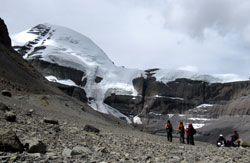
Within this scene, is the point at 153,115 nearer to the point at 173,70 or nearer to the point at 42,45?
the point at 173,70

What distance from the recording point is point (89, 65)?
576ft

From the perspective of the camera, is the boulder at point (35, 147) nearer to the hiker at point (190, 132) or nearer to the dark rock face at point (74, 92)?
the hiker at point (190, 132)

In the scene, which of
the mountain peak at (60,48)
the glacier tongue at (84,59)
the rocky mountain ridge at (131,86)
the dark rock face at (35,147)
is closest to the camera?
the dark rock face at (35,147)

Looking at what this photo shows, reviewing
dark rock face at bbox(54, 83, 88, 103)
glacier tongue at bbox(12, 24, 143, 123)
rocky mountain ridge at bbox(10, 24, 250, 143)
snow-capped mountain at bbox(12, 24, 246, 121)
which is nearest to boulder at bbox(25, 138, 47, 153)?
dark rock face at bbox(54, 83, 88, 103)

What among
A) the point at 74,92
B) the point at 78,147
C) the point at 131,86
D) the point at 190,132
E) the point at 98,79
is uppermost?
the point at 98,79

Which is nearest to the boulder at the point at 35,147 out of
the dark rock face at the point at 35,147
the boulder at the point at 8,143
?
the dark rock face at the point at 35,147

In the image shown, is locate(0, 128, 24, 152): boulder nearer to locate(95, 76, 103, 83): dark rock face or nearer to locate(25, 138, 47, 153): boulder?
locate(25, 138, 47, 153): boulder

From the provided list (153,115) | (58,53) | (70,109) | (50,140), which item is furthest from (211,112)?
(50,140)

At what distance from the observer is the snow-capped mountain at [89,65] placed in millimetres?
160750

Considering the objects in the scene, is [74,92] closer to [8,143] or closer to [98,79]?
[98,79]

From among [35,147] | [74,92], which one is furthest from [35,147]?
[74,92]

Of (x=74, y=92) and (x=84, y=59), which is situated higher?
(x=84, y=59)

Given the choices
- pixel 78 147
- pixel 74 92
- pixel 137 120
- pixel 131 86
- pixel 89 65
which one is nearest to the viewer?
pixel 78 147

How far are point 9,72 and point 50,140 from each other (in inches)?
1294
